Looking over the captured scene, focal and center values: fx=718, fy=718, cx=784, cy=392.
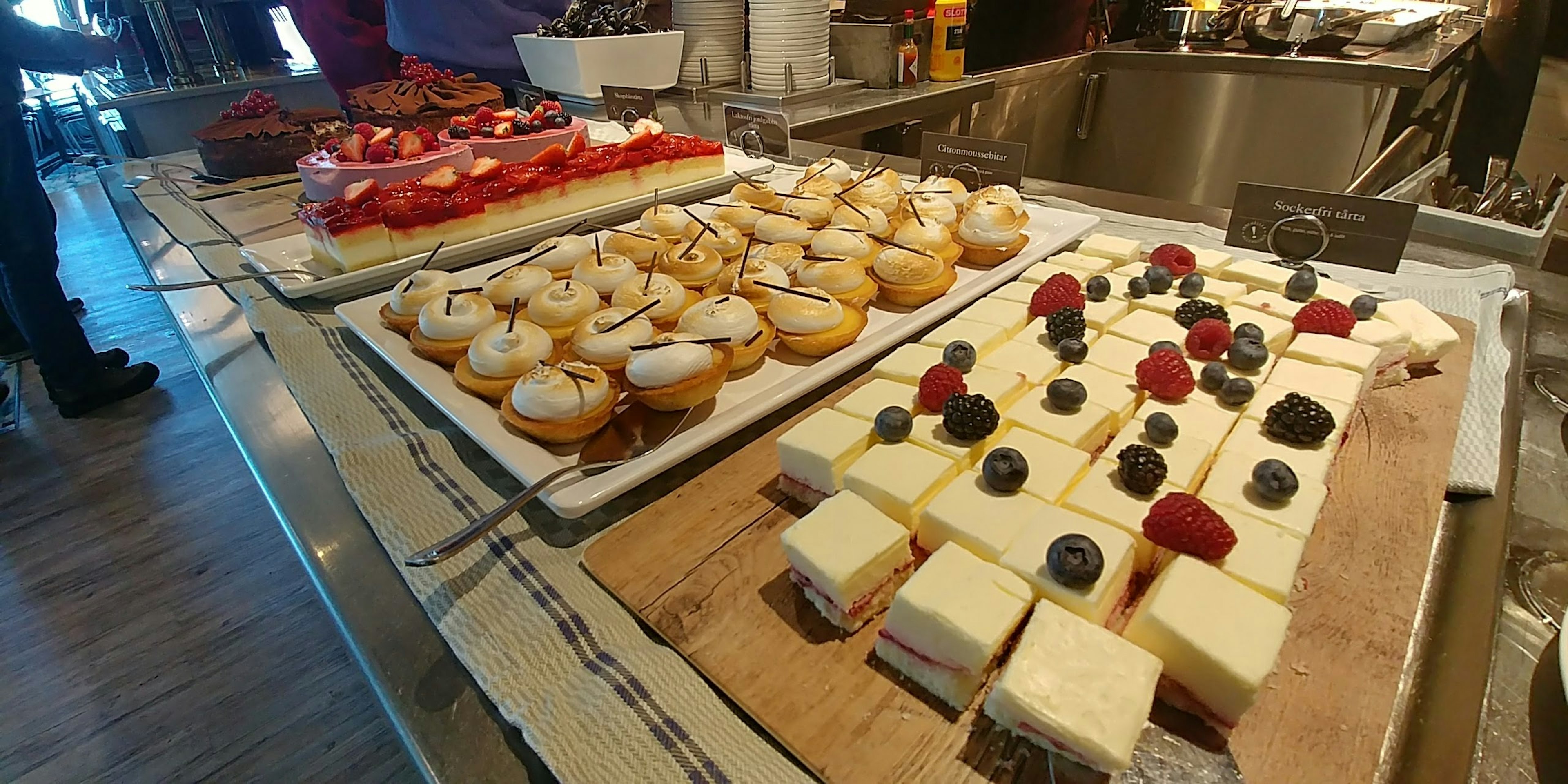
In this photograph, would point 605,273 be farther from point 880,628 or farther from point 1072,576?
point 1072,576

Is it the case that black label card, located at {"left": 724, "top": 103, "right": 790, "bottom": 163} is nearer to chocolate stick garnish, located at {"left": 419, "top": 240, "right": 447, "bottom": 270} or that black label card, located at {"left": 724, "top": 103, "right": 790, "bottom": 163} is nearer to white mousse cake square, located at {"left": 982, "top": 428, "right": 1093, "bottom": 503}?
chocolate stick garnish, located at {"left": 419, "top": 240, "right": 447, "bottom": 270}

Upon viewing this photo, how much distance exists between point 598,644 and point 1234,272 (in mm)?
1917

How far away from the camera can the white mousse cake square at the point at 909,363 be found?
1.56 m

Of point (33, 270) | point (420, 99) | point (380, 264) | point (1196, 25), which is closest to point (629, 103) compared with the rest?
point (420, 99)

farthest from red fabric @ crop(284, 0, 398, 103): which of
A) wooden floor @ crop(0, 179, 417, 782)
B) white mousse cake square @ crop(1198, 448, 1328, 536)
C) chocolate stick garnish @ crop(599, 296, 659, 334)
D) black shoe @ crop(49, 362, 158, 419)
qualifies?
white mousse cake square @ crop(1198, 448, 1328, 536)

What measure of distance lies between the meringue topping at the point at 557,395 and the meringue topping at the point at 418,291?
617 millimetres

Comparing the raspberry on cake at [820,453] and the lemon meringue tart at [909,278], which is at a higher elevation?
the lemon meringue tart at [909,278]

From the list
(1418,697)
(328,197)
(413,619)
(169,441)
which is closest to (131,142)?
(169,441)

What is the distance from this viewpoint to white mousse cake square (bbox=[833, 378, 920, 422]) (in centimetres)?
144

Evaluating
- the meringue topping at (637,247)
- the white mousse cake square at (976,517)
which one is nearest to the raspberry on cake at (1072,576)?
the white mousse cake square at (976,517)

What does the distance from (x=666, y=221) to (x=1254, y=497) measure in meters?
1.86

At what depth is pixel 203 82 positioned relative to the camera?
522cm

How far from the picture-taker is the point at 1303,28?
4281 mm

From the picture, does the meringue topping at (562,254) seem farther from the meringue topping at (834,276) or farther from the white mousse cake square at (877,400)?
the white mousse cake square at (877,400)
